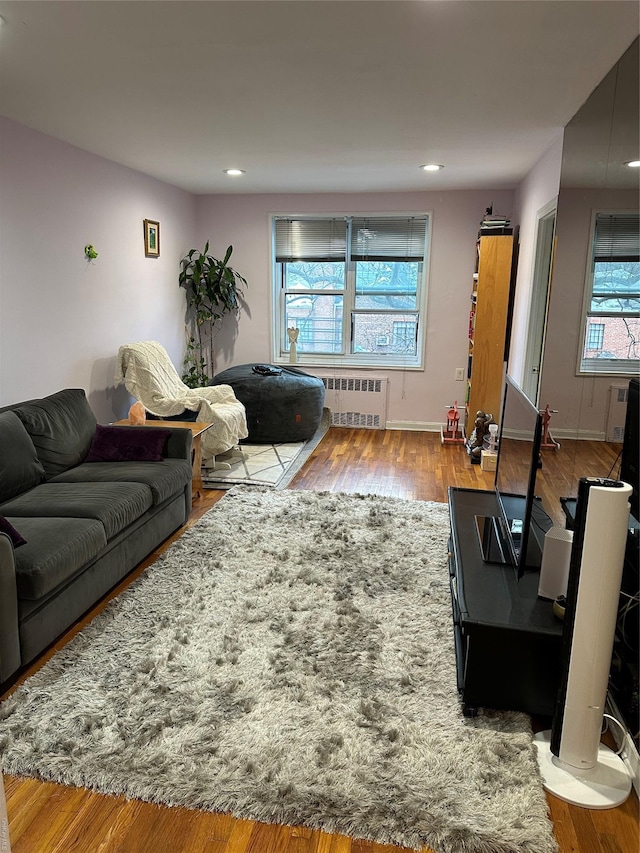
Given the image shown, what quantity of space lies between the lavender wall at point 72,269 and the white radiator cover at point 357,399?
1.85 meters

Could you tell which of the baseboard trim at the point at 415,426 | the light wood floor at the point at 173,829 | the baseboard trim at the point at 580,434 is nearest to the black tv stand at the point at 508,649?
the light wood floor at the point at 173,829

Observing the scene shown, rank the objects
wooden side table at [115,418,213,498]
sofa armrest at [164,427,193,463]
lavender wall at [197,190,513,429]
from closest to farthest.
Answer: sofa armrest at [164,427,193,463] < wooden side table at [115,418,213,498] < lavender wall at [197,190,513,429]

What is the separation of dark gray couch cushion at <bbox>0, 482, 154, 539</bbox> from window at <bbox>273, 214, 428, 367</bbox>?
378 cm

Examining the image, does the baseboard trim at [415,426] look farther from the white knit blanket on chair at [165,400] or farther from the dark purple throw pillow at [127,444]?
the dark purple throw pillow at [127,444]

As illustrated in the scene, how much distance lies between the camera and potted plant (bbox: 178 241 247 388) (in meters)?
5.92

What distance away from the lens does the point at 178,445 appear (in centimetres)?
345

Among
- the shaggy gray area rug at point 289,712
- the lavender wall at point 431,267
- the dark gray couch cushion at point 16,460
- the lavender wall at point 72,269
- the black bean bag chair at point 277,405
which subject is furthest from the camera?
the lavender wall at point 431,267

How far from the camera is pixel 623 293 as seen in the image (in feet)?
5.99

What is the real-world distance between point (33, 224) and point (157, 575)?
2465 mm

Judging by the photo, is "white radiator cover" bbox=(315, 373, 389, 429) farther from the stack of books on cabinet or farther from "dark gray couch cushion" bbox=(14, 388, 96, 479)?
"dark gray couch cushion" bbox=(14, 388, 96, 479)

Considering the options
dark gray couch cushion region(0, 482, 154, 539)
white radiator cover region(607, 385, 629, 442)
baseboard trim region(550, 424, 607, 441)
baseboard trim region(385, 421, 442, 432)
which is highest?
white radiator cover region(607, 385, 629, 442)

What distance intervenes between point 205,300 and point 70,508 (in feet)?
13.1

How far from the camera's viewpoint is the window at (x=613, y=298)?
5.73ft

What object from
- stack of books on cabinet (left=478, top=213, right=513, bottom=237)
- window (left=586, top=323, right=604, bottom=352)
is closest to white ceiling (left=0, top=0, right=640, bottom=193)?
stack of books on cabinet (left=478, top=213, right=513, bottom=237)
